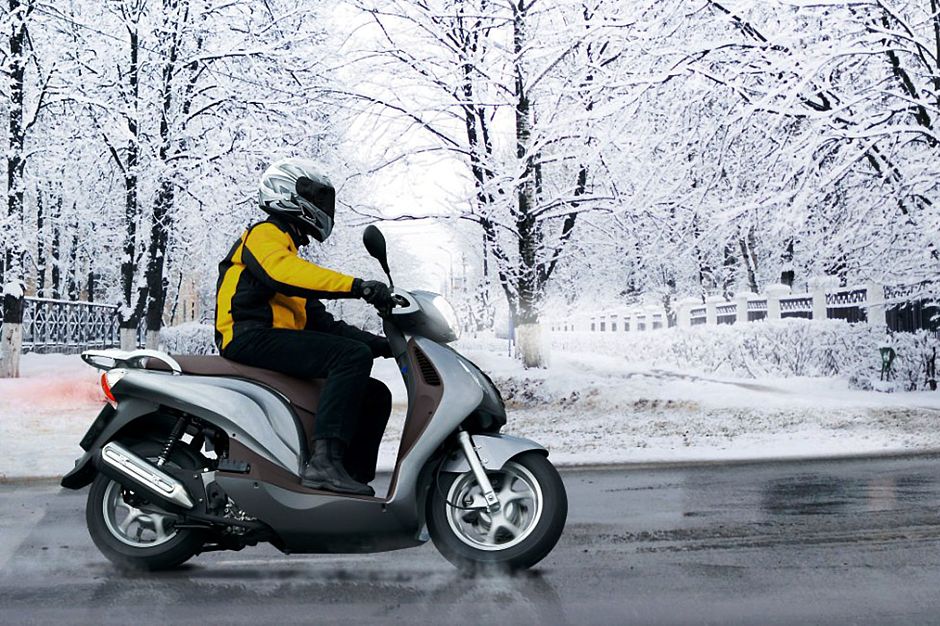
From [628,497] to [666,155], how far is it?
802cm

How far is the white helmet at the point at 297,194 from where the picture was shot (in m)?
5.12

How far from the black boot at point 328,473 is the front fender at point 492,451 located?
16.2 inches

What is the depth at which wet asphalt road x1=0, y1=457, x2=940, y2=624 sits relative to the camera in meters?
4.26

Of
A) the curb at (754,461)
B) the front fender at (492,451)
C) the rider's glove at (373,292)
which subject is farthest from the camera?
the curb at (754,461)

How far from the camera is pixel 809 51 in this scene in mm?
12992

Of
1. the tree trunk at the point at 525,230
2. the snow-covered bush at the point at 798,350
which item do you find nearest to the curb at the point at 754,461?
the snow-covered bush at the point at 798,350

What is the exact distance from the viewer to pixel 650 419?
14.0 meters

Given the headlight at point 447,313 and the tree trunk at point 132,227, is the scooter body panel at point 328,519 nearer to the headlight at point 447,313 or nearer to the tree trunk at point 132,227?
the headlight at point 447,313

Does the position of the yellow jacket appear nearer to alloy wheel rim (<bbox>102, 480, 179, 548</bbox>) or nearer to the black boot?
the black boot

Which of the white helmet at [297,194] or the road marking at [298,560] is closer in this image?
the white helmet at [297,194]

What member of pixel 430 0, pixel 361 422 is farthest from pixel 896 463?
pixel 430 0

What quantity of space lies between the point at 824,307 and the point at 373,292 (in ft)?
56.0

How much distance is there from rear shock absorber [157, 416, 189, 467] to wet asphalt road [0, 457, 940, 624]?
1.84 feet

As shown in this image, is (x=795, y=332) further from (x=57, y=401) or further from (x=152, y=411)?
(x=152, y=411)
